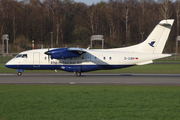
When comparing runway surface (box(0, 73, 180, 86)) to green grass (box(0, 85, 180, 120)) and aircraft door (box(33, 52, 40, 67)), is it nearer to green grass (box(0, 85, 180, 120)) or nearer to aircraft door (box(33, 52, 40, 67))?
aircraft door (box(33, 52, 40, 67))

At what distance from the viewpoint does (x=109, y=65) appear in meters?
26.0

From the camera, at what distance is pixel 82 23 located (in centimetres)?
9488

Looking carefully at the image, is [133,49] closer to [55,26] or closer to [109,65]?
[109,65]

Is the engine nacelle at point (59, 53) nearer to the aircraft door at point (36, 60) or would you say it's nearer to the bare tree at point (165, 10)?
the aircraft door at point (36, 60)

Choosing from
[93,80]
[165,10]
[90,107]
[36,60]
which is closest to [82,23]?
[165,10]

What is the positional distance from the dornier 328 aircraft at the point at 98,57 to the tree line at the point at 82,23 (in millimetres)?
52141

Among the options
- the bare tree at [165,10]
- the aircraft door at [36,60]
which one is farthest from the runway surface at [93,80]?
the bare tree at [165,10]

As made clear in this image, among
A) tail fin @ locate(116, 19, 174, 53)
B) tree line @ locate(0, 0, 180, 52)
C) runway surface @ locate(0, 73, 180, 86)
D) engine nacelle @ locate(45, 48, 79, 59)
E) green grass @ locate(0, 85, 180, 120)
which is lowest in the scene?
green grass @ locate(0, 85, 180, 120)

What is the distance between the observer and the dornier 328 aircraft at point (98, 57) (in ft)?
83.7

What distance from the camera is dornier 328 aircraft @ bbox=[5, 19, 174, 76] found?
25.5 m

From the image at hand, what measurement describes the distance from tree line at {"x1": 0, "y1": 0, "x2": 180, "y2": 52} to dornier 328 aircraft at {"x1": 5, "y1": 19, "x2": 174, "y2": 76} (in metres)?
52.1

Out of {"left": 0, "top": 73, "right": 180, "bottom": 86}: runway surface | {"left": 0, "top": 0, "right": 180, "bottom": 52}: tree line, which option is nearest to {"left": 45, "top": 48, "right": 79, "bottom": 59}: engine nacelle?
{"left": 0, "top": 73, "right": 180, "bottom": 86}: runway surface

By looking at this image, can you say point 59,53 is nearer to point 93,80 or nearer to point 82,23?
point 93,80

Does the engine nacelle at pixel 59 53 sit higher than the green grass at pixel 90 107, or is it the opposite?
the engine nacelle at pixel 59 53
